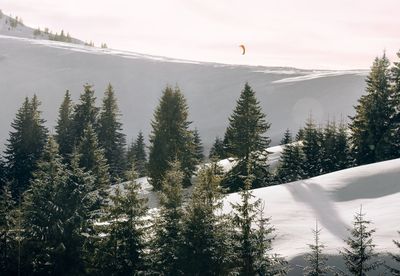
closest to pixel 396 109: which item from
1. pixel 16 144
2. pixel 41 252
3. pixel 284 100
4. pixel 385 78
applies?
pixel 385 78

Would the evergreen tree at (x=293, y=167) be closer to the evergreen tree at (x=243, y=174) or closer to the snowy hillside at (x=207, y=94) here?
the evergreen tree at (x=243, y=174)

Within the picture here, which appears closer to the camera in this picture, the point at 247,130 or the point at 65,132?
the point at 247,130

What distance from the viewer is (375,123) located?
4628 cm

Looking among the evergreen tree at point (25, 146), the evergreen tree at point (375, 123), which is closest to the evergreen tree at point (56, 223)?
the evergreen tree at point (375, 123)

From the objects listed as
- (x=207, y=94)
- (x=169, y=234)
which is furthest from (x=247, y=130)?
(x=207, y=94)

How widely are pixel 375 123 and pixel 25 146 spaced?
3462cm

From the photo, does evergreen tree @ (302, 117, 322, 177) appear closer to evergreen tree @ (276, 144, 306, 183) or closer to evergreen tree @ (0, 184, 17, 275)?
evergreen tree @ (276, 144, 306, 183)

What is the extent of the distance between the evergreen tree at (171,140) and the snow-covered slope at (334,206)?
13.0 metres

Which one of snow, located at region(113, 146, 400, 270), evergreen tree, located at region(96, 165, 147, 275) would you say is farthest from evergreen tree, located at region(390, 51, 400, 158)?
evergreen tree, located at region(96, 165, 147, 275)

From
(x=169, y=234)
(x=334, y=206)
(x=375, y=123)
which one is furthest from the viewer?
(x=375, y=123)

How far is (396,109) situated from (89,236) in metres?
32.1

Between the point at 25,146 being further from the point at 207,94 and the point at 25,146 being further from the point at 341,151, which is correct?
the point at 207,94

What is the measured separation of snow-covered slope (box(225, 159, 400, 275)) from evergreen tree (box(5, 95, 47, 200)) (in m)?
27.3

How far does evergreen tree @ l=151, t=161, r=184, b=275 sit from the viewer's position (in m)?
22.5
